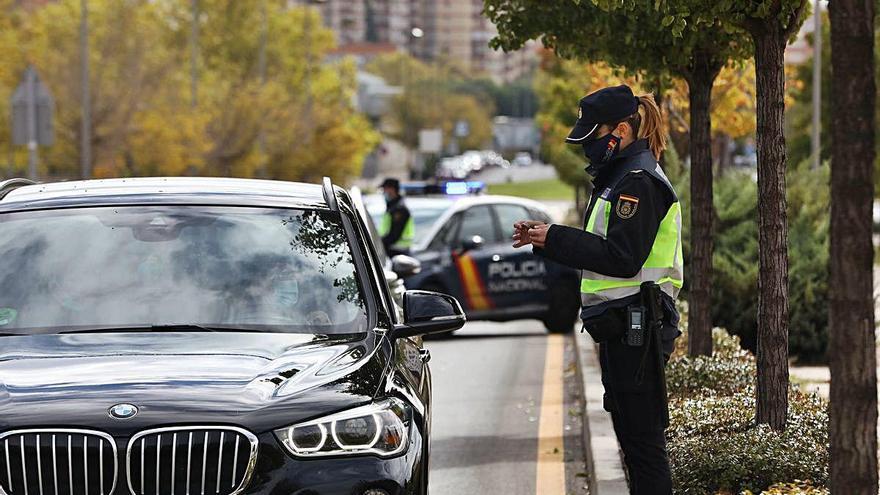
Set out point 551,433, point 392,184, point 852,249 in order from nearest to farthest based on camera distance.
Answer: point 852,249
point 551,433
point 392,184

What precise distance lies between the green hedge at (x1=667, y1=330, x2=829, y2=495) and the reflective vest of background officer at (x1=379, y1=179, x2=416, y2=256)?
975 centimetres

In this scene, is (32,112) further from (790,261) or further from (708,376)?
(708,376)

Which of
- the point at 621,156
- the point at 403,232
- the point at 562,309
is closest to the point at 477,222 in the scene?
the point at 403,232

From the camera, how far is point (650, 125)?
652cm

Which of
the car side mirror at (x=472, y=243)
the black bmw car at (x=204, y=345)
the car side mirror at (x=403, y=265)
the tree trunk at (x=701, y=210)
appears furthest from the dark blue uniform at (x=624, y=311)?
the car side mirror at (x=472, y=243)

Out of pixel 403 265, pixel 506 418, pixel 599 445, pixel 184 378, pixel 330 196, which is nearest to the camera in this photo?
pixel 184 378

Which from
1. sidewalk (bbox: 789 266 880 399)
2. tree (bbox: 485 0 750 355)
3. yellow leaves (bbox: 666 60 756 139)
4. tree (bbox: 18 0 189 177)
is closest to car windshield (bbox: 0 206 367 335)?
tree (bbox: 485 0 750 355)

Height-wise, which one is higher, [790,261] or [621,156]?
[621,156]

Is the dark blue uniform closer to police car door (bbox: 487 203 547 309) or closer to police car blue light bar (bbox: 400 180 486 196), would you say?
police car door (bbox: 487 203 547 309)

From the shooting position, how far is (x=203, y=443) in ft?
16.9

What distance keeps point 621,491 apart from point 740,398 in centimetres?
152

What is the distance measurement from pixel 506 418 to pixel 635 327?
6262mm

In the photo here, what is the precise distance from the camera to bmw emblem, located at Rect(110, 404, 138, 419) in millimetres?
5160

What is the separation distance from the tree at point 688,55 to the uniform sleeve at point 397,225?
24.7 feet
